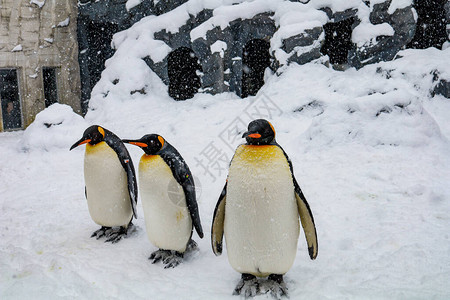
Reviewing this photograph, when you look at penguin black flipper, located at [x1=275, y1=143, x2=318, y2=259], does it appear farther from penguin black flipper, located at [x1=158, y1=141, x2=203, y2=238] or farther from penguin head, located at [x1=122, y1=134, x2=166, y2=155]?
penguin head, located at [x1=122, y1=134, x2=166, y2=155]

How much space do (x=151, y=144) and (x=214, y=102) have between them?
183 inches

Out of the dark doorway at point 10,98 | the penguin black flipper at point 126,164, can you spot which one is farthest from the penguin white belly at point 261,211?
the dark doorway at point 10,98

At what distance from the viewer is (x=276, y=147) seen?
1780mm

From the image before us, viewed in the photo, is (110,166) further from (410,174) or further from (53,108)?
(53,108)

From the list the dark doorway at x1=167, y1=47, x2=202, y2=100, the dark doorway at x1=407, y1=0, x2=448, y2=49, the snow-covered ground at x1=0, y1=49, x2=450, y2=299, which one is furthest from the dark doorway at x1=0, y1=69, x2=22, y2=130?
the dark doorway at x1=407, y1=0, x2=448, y2=49

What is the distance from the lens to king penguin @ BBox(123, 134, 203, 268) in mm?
2176

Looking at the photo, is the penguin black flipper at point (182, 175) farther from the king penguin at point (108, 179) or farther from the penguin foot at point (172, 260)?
the king penguin at point (108, 179)

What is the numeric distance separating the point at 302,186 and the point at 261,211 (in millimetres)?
1891

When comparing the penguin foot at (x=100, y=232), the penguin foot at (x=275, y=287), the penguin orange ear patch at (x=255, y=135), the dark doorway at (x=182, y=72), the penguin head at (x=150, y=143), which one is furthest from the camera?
the dark doorway at (x=182, y=72)

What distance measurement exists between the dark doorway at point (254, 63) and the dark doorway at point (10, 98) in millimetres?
5832

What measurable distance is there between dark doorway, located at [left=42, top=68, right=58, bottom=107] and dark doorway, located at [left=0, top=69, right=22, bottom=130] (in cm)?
69

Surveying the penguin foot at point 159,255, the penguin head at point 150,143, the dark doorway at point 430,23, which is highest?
the dark doorway at point 430,23

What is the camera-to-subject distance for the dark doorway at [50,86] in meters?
9.09

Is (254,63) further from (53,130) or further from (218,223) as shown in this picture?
(218,223)
